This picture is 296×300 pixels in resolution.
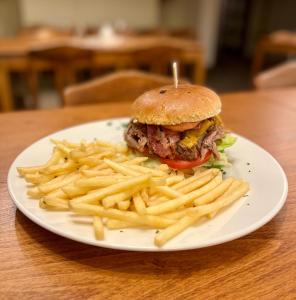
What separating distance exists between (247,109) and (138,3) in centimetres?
698

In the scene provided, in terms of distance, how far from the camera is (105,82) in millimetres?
2154

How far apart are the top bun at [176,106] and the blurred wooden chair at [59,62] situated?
297 centimetres

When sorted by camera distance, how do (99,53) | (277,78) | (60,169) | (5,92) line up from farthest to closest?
(99,53), (5,92), (277,78), (60,169)

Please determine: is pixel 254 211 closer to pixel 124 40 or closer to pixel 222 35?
pixel 124 40

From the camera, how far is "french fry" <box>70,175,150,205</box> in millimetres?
841

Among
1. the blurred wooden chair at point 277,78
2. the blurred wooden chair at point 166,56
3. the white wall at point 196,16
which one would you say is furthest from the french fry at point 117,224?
the white wall at point 196,16

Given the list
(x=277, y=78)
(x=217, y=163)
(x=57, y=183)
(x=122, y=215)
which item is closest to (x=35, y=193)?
(x=57, y=183)

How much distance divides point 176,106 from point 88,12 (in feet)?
24.5

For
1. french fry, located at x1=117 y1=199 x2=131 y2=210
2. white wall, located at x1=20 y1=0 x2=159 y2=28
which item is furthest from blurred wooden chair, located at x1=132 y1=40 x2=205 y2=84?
white wall, located at x1=20 y1=0 x2=159 y2=28

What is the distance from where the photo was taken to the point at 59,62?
13.5 ft

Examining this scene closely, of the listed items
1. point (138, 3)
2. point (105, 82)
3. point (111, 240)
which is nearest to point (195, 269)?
point (111, 240)

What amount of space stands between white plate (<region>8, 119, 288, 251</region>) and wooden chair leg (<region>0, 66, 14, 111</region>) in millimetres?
3049

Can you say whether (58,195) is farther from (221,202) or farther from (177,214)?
(221,202)

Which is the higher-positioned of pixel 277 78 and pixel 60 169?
pixel 60 169
